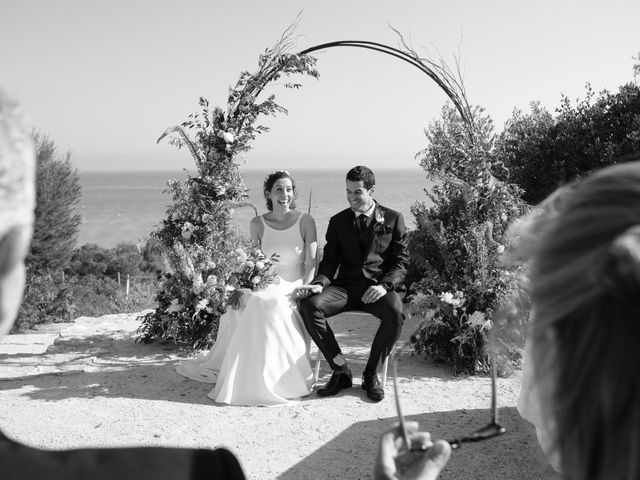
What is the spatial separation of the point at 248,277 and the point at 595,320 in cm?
580

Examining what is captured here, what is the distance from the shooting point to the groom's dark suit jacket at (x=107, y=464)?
2.23 feet

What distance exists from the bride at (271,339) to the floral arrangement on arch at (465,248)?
4.21 ft

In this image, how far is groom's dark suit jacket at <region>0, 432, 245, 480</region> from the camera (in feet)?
2.23

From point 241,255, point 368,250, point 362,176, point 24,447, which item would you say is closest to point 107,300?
point 241,255

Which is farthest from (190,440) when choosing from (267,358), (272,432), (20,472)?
(20,472)

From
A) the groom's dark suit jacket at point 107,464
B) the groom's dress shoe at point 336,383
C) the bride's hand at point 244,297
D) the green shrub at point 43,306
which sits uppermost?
the groom's dark suit jacket at point 107,464

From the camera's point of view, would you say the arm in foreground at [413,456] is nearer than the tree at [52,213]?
Yes

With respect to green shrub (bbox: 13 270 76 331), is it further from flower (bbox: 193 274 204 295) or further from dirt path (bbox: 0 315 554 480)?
flower (bbox: 193 274 204 295)

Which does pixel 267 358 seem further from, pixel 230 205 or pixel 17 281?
pixel 17 281

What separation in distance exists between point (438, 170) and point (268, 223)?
1977 millimetres

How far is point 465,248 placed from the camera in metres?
6.20

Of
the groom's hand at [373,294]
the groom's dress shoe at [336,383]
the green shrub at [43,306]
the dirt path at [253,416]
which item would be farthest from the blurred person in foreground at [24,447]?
the green shrub at [43,306]

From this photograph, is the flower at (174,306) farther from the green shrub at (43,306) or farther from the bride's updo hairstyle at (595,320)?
the bride's updo hairstyle at (595,320)

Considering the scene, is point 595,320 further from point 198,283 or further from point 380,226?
point 198,283
